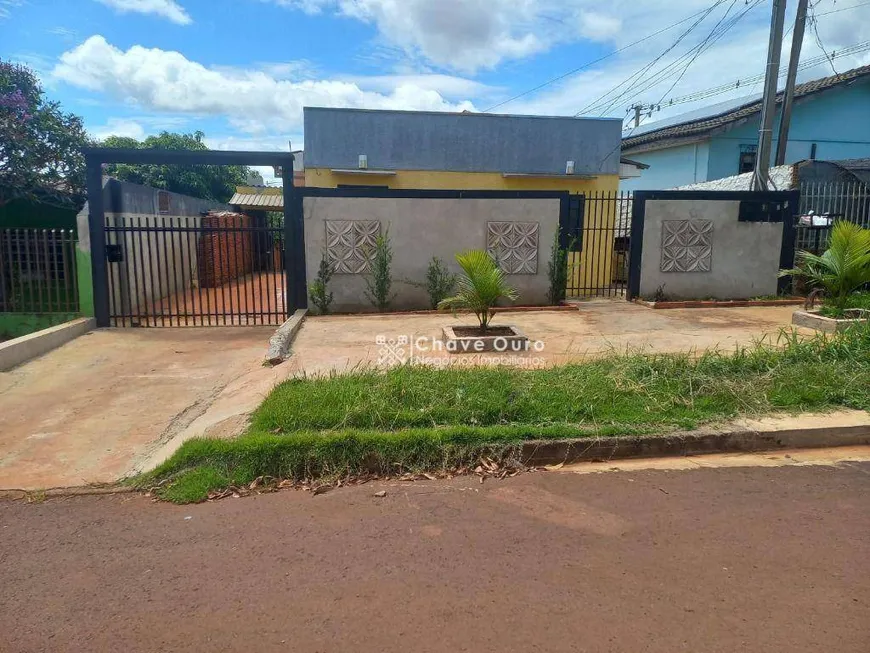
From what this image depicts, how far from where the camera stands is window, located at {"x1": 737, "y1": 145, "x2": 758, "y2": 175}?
21.0m

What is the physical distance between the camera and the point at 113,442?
5.27 metres

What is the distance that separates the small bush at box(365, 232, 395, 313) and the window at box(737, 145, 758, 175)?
1570 cm

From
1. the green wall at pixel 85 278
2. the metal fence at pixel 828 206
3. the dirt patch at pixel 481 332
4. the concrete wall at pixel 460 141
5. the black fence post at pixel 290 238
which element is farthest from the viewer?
the concrete wall at pixel 460 141

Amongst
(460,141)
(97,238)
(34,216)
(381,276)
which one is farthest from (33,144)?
(460,141)

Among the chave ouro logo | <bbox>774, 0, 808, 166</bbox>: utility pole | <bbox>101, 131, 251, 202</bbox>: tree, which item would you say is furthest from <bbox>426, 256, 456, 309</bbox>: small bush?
<bbox>101, 131, 251, 202</bbox>: tree

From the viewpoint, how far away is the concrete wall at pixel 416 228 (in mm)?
10930

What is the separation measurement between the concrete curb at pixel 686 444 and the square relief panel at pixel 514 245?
7.04 meters

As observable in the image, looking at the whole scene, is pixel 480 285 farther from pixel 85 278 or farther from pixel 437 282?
pixel 85 278

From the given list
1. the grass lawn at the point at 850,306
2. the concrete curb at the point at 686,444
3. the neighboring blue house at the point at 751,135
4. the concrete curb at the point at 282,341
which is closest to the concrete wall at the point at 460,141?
the neighboring blue house at the point at 751,135

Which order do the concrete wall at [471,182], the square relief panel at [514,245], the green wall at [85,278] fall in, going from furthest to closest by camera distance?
the concrete wall at [471,182] < the square relief panel at [514,245] < the green wall at [85,278]

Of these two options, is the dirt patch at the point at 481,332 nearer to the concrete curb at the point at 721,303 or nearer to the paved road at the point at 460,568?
the paved road at the point at 460,568

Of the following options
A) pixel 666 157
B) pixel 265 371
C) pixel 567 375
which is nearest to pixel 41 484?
pixel 265 371

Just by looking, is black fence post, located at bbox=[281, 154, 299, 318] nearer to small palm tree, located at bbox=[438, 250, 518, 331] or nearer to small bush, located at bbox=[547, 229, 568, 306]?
small palm tree, located at bbox=[438, 250, 518, 331]

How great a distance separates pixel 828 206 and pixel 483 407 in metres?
11.3
